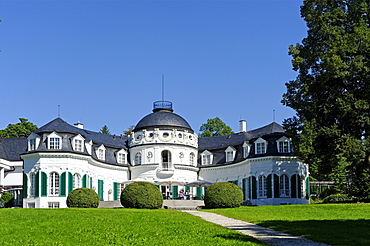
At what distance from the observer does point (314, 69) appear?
39.0 meters

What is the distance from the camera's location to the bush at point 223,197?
1484 inches

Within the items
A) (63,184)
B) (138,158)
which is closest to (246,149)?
(138,158)

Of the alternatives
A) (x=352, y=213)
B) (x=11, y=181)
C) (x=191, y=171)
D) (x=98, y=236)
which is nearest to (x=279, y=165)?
(x=191, y=171)

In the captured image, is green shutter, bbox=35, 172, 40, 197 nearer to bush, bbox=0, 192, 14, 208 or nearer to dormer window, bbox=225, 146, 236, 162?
bush, bbox=0, 192, 14, 208

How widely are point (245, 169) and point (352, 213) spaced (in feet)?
78.6

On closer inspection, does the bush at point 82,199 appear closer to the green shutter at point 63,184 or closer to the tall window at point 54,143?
the green shutter at point 63,184

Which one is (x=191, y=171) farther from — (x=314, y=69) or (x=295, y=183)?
(x=314, y=69)

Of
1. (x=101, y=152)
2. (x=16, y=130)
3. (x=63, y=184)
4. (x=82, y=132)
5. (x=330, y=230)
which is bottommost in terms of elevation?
(x=330, y=230)

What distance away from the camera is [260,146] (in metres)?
49.9

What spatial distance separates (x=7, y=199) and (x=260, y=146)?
916 inches

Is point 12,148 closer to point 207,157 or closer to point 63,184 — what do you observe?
point 63,184

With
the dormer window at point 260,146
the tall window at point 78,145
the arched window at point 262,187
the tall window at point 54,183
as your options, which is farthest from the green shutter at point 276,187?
the tall window at point 54,183

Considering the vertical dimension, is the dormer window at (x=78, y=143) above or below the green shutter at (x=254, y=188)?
above

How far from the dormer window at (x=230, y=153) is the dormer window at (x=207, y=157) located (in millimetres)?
2176
